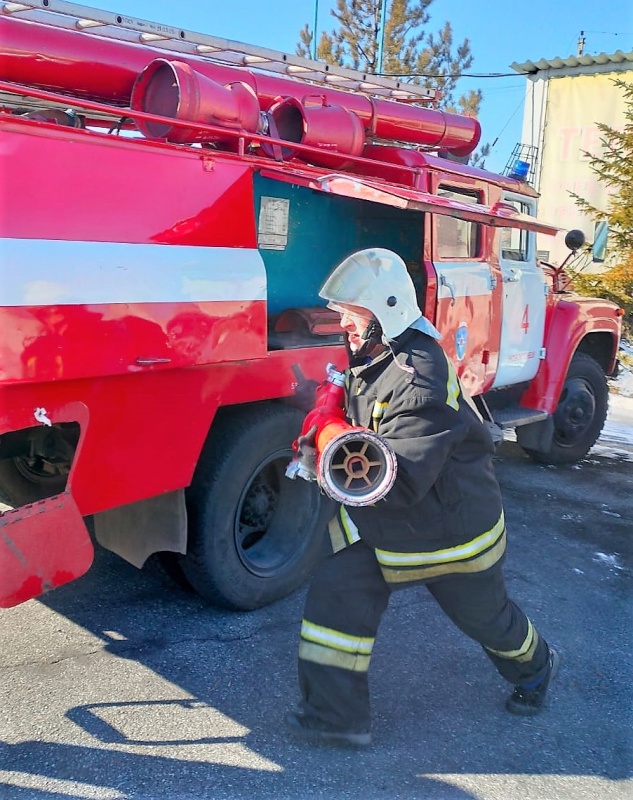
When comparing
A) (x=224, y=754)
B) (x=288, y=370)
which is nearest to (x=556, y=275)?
(x=288, y=370)

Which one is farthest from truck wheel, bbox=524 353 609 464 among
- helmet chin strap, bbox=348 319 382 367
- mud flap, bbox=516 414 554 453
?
helmet chin strap, bbox=348 319 382 367

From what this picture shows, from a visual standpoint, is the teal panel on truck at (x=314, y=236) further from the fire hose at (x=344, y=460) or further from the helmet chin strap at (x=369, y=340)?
→ the fire hose at (x=344, y=460)

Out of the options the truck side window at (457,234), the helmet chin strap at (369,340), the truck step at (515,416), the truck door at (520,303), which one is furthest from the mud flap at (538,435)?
the helmet chin strap at (369,340)

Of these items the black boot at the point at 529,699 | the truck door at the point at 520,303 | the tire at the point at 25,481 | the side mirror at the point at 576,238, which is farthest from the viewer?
the side mirror at the point at 576,238

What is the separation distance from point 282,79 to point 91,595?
2.92 metres

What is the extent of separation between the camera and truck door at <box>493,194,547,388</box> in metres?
4.95

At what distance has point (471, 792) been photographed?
2459 mm

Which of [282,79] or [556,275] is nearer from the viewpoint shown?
[282,79]

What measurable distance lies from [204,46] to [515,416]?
313 cm

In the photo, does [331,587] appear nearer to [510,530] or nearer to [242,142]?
[242,142]

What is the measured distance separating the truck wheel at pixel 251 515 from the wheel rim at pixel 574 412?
2986 mm

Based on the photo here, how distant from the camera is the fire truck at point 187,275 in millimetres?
2400

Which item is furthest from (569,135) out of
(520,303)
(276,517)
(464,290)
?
(276,517)

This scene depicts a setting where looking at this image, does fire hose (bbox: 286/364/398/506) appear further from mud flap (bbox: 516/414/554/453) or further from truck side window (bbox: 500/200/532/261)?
mud flap (bbox: 516/414/554/453)
